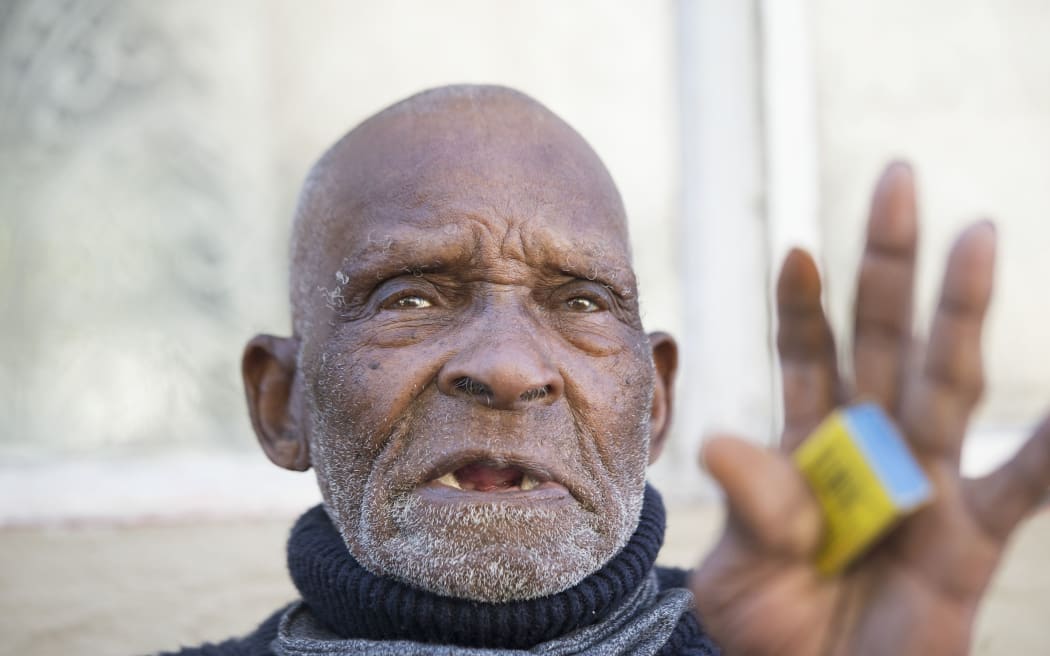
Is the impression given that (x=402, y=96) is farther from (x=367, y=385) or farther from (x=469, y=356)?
(x=469, y=356)

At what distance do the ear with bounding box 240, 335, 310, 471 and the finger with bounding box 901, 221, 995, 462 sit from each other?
1543 millimetres

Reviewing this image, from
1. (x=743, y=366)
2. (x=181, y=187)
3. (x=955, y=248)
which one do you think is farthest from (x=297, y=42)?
(x=955, y=248)

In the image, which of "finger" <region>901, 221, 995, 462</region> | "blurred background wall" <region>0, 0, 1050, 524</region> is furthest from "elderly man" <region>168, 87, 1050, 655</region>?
"blurred background wall" <region>0, 0, 1050, 524</region>

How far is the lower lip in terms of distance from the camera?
1868 mm

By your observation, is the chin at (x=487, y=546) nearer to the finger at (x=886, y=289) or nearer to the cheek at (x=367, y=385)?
the cheek at (x=367, y=385)

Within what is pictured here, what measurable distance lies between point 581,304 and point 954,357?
3.49ft

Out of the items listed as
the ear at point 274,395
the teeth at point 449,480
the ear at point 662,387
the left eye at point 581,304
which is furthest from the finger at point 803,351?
the ear at point 274,395

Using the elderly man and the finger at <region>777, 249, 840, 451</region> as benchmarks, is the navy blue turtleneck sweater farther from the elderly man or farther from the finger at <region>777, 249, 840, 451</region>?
the finger at <region>777, 249, 840, 451</region>

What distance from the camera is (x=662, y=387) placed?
8.54 feet

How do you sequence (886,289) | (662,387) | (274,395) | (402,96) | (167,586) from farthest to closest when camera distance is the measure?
(402,96)
(167,586)
(662,387)
(274,395)
(886,289)

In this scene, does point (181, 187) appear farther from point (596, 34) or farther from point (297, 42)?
point (596, 34)

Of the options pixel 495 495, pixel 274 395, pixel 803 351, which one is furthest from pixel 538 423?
pixel 274 395

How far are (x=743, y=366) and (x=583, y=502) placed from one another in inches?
96.8

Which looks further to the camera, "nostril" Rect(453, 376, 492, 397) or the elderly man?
"nostril" Rect(453, 376, 492, 397)
